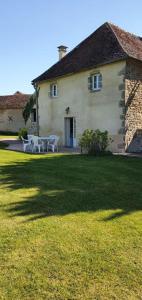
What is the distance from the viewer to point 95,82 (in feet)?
52.5

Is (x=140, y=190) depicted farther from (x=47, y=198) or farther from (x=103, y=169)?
(x=103, y=169)

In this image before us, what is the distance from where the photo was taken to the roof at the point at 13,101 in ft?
119

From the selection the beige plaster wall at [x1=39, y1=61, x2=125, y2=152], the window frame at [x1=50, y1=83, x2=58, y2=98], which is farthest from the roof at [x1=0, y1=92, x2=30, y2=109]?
the window frame at [x1=50, y1=83, x2=58, y2=98]

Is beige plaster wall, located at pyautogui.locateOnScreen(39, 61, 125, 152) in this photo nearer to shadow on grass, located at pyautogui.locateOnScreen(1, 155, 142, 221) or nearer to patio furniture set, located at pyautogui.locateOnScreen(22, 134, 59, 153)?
patio furniture set, located at pyautogui.locateOnScreen(22, 134, 59, 153)

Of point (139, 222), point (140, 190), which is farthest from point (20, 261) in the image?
point (140, 190)

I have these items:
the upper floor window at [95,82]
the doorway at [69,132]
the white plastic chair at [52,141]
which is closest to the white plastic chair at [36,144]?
the white plastic chair at [52,141]

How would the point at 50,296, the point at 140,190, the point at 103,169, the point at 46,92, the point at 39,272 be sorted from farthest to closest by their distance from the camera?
the point at 46,92, the point at 103,169, the point at 140,190, the point at 39,272, the point at 50,296

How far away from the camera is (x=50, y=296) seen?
8.46 ft

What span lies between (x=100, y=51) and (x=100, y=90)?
7.77ft

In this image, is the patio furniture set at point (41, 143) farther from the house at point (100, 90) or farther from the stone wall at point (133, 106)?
the stone wall at point (133, 106)

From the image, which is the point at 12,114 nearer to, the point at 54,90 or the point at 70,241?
the point at 54,90

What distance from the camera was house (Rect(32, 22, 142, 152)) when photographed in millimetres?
14414

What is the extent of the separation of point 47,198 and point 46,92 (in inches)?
621

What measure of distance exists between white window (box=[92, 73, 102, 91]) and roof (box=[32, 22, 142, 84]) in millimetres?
602
